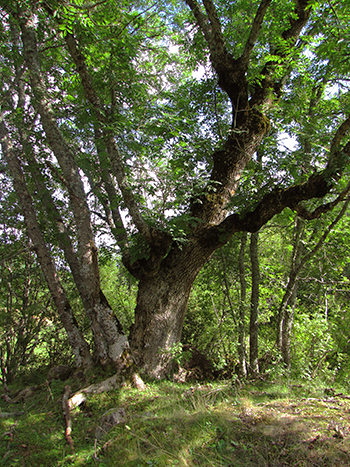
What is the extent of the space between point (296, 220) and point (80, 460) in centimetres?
499

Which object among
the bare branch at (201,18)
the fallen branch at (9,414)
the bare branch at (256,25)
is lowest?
the fallen branch at (9,414)

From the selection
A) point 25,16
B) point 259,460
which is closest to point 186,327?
point 259,460

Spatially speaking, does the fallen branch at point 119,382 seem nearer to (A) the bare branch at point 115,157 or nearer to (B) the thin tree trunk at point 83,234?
(B) the thin tree trunk at point 83,234

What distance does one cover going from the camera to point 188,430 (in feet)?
9.55

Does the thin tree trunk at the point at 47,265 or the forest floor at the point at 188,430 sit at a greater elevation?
the thin tree trunk at the point at 47,265

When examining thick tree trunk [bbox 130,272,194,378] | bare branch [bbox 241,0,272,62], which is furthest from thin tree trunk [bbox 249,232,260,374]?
bare branch [bbox 241,0,272,62]

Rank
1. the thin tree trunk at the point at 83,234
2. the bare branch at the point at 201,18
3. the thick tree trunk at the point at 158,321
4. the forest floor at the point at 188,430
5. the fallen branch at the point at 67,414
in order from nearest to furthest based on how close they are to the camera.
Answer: the forest floor at the point at 188,430
the fallen branch at the point at 67,414
the thin tree trunk at the point at 83,234
the thick tree trunk at the point at 158,321
the bare branch at the point at 201,18

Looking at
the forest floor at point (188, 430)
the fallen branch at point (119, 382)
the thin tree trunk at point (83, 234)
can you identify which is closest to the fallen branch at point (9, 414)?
the forest floor at point (188, 430)

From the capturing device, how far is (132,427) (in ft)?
10.0

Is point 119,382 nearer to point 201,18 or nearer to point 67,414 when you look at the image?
point 67,414

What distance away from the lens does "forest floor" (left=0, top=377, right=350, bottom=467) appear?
243 cm

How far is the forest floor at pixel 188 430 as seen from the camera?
2.43 m

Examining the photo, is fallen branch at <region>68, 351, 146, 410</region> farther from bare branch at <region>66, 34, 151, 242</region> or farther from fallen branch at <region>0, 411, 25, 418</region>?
bare branch at <region>66, 34, 151, 242</region>

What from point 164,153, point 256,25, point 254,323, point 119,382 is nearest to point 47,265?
point 119,382
